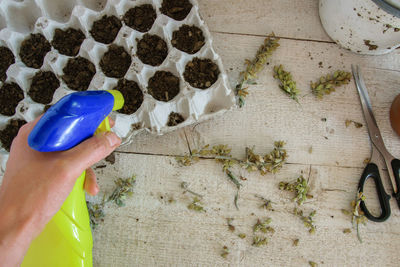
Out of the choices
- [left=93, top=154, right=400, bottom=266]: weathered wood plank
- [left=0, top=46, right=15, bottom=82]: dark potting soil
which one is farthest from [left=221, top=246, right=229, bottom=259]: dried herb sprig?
[left=0, top=46, right=15, bottom=82]: dark potting soil

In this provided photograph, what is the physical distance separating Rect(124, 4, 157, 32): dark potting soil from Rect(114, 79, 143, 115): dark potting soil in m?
0.14

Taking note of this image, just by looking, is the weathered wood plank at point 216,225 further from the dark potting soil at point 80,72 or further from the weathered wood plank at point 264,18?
the weathered wood plank at point 264,18

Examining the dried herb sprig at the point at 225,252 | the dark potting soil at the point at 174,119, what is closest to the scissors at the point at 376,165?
the dried herb sprig at the point at 225,252

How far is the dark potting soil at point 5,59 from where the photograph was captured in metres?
0.84

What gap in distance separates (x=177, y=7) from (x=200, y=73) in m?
0.17

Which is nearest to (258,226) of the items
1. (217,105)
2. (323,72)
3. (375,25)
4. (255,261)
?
(255,261)

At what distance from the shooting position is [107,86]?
796mm

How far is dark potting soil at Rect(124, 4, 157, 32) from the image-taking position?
0.83 metres

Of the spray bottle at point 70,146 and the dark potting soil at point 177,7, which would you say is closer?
the spray bottle at point 70,146

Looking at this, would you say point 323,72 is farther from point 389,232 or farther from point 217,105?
point 389,232

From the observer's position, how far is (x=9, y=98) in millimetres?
827

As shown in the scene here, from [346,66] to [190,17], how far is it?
436 millimetres

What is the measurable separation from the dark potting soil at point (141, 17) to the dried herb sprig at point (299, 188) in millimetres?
513

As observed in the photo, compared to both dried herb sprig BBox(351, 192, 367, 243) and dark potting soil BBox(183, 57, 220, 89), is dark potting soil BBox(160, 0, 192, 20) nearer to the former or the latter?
dark potting soil BBox(183, 57, 220, 89)
